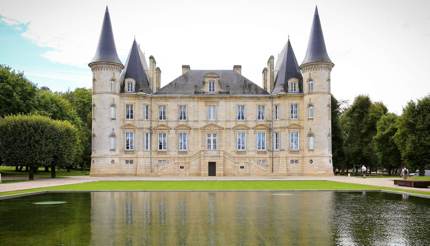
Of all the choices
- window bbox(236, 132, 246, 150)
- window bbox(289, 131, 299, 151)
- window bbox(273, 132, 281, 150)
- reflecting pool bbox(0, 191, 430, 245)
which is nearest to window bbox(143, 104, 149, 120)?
window bbox(236, 132, 246, 150)

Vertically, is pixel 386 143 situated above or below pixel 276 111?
below

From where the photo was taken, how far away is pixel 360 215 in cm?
1596

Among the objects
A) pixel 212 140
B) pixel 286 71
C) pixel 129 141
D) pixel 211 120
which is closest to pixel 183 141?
pixel 212 140

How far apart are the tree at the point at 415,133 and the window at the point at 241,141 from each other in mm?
18924

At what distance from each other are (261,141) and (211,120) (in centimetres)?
727

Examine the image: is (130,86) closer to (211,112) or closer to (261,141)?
(211,112)

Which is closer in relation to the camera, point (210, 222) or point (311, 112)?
point (210, 222)

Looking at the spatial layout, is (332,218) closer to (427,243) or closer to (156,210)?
(427,243)

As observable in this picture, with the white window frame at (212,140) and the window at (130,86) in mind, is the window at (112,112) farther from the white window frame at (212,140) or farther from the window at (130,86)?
the white window frame at (212,140)

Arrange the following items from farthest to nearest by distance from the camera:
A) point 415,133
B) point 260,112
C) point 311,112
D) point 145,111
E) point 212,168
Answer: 1. point 260,112
2. point 145,111
3. point 212,168
4. point 311,112
5. point 415,133

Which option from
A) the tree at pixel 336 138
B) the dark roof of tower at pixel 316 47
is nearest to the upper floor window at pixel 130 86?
the dark roof of tower at pixel 316 47

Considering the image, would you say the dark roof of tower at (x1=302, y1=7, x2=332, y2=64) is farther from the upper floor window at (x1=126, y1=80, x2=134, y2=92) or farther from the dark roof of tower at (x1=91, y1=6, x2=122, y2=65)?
the dark roof of tower at (x1=91, y1=6, x2=122, y2=65)

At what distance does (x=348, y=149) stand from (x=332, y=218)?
52.2m

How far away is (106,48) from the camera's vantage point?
53875mm
